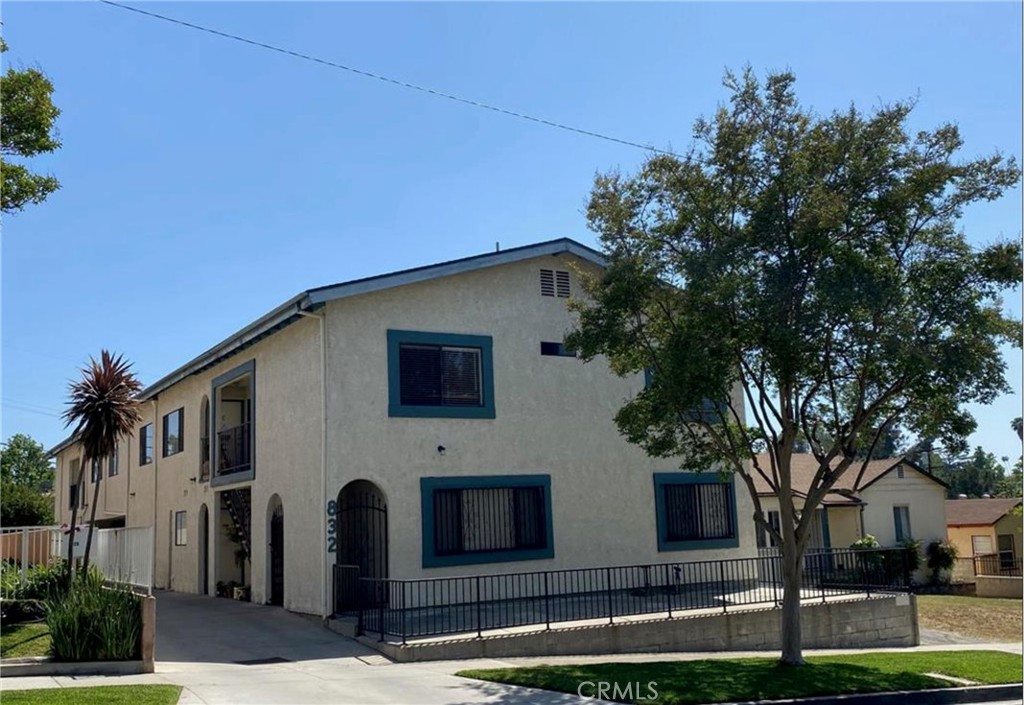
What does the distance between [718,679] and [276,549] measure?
11.3 meters

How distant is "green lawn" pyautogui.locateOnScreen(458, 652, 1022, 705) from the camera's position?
41.8ft

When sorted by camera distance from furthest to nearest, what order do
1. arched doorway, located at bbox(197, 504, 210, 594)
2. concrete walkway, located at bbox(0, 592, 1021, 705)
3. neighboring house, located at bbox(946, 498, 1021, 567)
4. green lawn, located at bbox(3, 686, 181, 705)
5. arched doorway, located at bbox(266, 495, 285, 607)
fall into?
neighboring house, located at bbox(946, 498, 1021, 567) → arched doorway, located at bbox(197, 504, 210, 594) → arched doorway, located at bbox(266, 495, 285, 607) → concrete walkway, located at bbox(0, 592, 1021, 705) → green lawn, located at bbox(3, 686, 181, 705)

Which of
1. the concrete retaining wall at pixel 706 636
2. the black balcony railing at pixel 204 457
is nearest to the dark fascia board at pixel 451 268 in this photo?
the concrete retaining wall at pixel 706 636

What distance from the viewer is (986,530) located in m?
44.3

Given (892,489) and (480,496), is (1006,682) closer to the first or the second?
(480,496)

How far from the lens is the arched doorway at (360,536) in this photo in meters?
18.6

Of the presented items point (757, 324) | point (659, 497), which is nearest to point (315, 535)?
point (659, 497)

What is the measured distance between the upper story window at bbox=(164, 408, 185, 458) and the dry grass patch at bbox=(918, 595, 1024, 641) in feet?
68.9

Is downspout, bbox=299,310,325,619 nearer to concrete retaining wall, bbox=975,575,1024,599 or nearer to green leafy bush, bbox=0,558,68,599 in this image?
green leafy bush, bbox=0,558,68,599

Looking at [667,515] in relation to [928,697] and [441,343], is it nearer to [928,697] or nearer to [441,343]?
[441,343]

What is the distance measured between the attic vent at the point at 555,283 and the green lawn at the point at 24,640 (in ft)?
39.3

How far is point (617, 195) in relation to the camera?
16.2 m

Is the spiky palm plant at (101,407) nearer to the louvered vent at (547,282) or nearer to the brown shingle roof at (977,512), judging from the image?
the louvered vent at (547,282)

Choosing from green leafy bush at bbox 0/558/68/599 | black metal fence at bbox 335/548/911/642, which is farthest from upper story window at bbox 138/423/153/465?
green leafy bush at bbox 0/558/68/599
